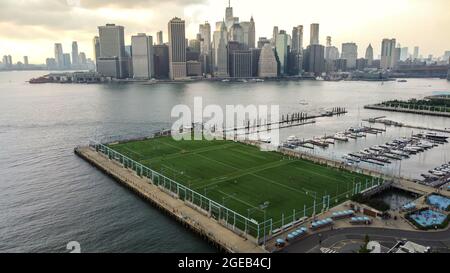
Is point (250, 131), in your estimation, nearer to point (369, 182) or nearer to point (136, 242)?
point (369, 182)

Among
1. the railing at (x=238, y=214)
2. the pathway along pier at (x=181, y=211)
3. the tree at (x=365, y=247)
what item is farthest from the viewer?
the railing at (x=238, y=214)

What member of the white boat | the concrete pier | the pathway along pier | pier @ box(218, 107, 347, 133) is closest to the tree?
the pathway along pier

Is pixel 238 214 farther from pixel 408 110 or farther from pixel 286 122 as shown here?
pixel 408 110

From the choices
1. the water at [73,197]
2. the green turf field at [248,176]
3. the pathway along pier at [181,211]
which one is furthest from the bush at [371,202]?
the water at [73,197]

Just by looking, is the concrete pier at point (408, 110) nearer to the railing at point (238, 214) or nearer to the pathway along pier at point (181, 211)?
the railing at point (238, 214)

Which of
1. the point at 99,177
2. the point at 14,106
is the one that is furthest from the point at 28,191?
the point at 14,106

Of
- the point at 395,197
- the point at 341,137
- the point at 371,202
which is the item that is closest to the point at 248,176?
the point at 371,202

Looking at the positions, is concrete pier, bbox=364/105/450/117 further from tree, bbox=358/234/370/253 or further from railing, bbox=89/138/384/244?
tree, bbox=358/234/370/253
